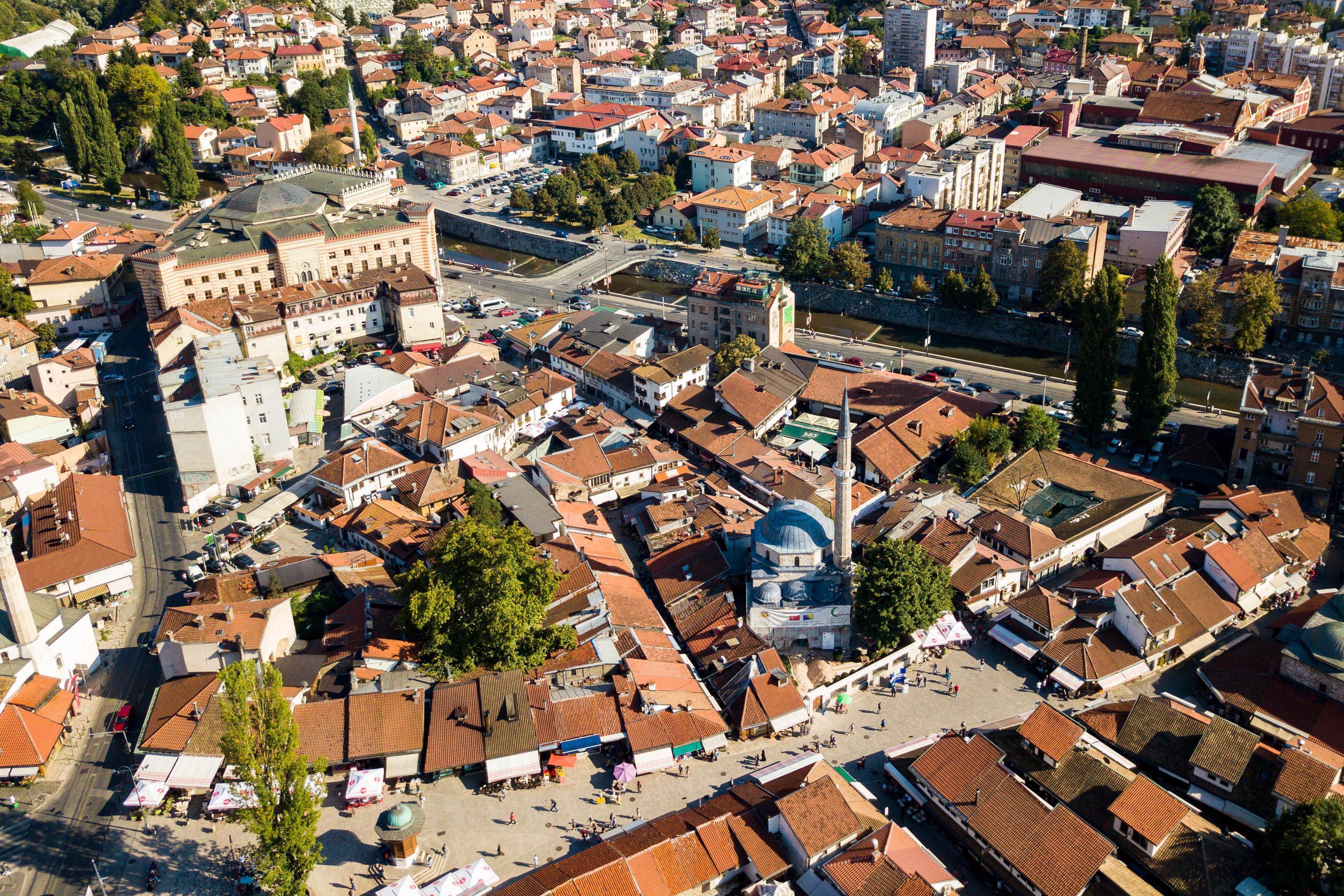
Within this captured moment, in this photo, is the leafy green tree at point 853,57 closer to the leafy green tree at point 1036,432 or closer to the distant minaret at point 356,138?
the distant minaret at point 356,138

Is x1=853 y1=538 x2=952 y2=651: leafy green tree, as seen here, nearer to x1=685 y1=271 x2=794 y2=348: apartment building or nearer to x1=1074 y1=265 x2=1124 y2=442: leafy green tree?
x1=1074 y1=265 x2=1124 y2=442: leafy green tree

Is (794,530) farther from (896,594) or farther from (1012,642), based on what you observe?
(1012,642)

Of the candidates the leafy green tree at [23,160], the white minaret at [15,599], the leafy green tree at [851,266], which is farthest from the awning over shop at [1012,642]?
the leafy green tree at [23,160]

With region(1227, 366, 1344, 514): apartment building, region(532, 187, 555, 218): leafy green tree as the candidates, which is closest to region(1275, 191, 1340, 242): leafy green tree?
region(1227, 366, 1344, 514): apartment building

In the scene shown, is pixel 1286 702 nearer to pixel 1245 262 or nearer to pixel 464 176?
pixel 1245 262

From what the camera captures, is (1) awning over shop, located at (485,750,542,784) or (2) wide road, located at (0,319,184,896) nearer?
(2) wide road, located at (0,319,184,896)

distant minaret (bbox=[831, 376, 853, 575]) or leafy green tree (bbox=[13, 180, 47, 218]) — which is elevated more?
leafy green tree (bbox=[13, 180, 47, 218])
